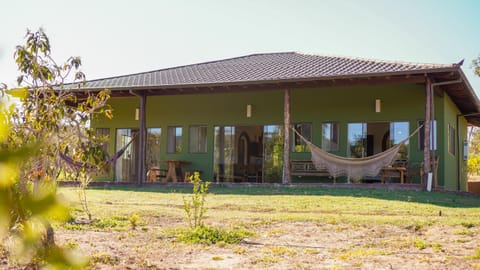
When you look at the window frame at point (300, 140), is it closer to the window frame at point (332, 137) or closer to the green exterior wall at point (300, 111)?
the green exterior wall at point (300, 111)

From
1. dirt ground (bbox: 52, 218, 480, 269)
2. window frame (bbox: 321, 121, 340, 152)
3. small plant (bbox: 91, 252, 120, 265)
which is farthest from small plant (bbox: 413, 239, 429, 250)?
window frame (bbox: 321, 121, 340, 152)

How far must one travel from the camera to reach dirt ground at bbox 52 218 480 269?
4.04 metres

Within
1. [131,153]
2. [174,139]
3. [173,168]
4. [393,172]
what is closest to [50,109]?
[393,172]

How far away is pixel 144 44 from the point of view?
10719mm

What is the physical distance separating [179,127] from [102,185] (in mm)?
2956

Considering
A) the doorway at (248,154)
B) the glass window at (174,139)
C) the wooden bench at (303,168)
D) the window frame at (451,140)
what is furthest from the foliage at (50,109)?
the window frame at (451,140)

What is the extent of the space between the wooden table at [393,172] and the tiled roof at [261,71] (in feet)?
7.08

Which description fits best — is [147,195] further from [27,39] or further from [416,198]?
→ [27,39]

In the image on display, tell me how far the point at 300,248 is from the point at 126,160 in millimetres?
12526

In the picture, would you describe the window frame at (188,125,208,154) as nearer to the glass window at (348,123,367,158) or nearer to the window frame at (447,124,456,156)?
the glass window at (348,123,367,158)

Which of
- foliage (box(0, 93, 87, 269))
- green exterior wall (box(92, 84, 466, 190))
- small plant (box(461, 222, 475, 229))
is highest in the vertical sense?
green exterior wall (box(92, 84, 466, 190))

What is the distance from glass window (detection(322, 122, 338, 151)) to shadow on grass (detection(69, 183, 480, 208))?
2.86m

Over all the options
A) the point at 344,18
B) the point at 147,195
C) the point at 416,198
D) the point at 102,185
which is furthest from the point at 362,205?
the point at 102,185

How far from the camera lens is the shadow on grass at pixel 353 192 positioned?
9.09 m
